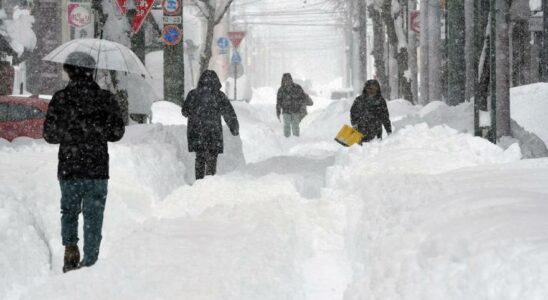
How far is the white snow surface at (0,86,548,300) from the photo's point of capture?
15.2 ft

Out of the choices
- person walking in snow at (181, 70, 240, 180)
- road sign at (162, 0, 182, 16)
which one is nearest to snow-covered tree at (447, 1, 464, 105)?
road sign at (162, 0, 182, 16)

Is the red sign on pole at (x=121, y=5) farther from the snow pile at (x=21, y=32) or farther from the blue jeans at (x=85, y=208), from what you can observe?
the snow pile at (x=21, y=32)

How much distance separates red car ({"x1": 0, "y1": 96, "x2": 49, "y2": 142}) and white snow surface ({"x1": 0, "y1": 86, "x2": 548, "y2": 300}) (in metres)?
1.25

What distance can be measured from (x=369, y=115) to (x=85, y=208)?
7483 millimetres

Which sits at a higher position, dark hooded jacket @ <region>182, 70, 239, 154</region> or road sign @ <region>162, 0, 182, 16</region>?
road sign @ <region>162, 0, 182, 16</region>

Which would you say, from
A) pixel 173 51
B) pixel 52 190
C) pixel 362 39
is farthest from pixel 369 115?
pixel 362 39

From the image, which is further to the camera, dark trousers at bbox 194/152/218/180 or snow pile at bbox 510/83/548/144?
snow pile at bbox 510/83/548/144

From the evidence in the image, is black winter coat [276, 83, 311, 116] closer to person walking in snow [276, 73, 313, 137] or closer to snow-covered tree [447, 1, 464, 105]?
person walking in snow [276, 73, 313, 137]

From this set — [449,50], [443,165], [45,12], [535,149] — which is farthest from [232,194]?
[45,12]

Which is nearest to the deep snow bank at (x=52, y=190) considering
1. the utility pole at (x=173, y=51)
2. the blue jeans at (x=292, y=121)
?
the utility pole at (x=173, y=51)

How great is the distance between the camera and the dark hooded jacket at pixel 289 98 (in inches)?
870

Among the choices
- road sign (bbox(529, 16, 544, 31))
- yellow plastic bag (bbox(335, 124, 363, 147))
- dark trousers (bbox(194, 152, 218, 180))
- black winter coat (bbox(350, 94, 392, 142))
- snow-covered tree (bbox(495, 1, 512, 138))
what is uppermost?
road sign (bbox(529, 16, 544, 31))

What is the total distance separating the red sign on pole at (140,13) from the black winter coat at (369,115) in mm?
4894

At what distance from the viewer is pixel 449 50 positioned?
58.9 feet
